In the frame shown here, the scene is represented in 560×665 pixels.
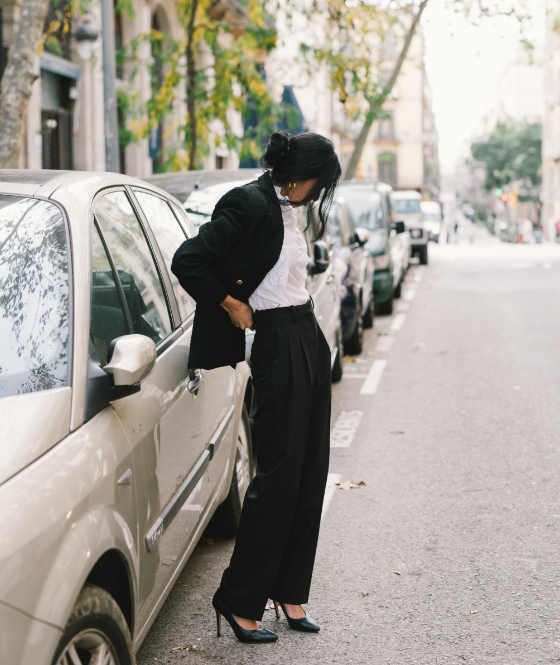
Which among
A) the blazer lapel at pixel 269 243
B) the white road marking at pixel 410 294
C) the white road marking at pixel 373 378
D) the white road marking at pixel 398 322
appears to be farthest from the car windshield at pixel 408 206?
the blazer lapel at pixel 269 243

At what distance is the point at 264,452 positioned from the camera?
328cm

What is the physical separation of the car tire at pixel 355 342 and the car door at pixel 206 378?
6155mm

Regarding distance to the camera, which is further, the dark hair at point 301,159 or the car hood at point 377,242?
the car hood at point 377,242

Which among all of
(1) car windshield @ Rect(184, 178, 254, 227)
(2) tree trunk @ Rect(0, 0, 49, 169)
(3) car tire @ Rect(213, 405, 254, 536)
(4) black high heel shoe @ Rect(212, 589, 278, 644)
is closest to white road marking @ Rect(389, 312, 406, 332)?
(1) car windshield @ Rect(184, 178, 254, 227)

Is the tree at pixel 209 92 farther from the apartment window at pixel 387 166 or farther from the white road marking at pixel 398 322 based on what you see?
the apartment window at pixel 387 166

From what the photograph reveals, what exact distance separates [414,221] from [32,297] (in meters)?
24.4

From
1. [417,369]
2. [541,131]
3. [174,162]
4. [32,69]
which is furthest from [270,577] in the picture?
[541,131]

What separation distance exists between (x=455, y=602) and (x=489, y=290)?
48.7ft

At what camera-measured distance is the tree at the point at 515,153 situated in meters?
76.3

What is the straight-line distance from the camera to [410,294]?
17.9 meters

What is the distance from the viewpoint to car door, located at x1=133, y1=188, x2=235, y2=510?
11.9 feet

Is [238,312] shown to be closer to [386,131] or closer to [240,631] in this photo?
[240,631]

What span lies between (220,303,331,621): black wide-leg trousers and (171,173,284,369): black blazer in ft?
0.41

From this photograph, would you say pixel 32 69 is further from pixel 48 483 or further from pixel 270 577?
pixel 48 483
